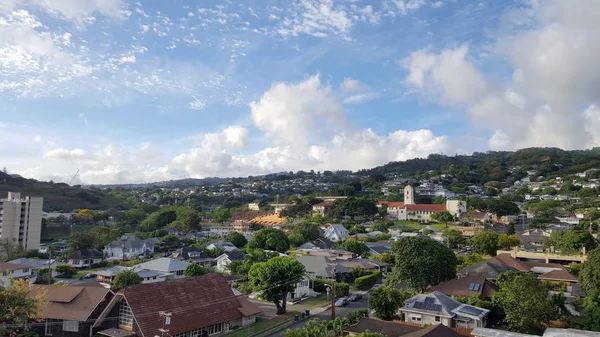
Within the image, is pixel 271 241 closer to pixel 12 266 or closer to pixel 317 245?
pixel 317 245

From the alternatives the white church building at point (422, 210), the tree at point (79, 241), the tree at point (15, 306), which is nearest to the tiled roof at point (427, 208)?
the white church building at point (422, 210)

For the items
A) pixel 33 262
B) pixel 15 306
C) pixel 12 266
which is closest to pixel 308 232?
pixel 33 262

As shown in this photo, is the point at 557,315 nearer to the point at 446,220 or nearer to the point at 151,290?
the point at 151,290

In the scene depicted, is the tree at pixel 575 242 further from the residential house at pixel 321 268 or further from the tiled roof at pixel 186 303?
the tiled roof at pixel 186 303

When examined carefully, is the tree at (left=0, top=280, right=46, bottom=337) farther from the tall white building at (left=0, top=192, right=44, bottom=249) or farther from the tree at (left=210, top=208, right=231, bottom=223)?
the tree at (left=210, top=208, right=231, bottom=223)

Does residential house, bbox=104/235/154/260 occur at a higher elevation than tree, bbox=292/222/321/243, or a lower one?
lower

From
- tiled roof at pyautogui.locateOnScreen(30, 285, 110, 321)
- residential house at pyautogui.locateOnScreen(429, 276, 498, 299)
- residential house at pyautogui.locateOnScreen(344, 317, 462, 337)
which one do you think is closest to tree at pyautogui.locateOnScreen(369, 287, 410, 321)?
residential house at pyautogui.locateOnScreen(344, 317, 462, 337)
